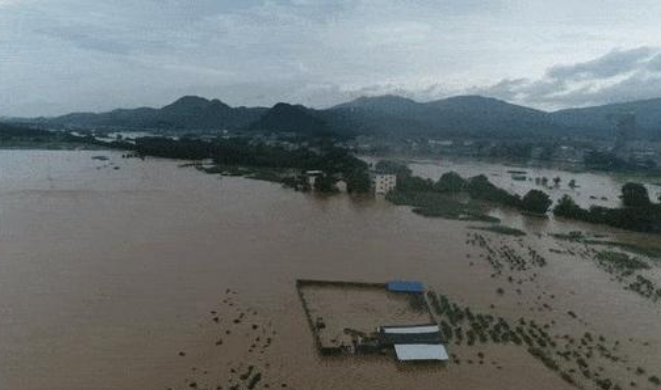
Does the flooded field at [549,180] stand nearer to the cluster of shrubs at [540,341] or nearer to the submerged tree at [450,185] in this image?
the submerged tree at [450,185]

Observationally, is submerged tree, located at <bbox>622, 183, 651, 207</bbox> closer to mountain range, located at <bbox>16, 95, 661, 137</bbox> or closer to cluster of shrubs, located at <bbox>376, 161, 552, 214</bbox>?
cluster of shrubs, located at <bbox>376, 161, 552, 214</bbox>

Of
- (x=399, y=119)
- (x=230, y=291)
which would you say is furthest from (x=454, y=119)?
(x=230, y=291)

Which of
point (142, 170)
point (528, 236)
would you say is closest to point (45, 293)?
point (528, 236)

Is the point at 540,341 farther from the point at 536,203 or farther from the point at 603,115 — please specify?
the point at 603,115

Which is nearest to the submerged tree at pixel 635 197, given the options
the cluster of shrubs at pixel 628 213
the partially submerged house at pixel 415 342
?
the cluster of shrubs at pixel 628 213

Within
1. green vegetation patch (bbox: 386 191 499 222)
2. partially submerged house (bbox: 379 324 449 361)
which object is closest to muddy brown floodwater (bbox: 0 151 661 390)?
partially submerged house (bbox: 379 324 449 361)

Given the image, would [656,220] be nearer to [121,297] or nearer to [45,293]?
[121,297]
